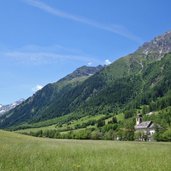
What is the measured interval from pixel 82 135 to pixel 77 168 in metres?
180

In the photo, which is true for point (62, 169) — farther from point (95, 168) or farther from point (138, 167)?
point (138, 167)

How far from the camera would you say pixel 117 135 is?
18000 cm

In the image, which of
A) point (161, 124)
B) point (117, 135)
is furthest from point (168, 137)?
point (161, 124)

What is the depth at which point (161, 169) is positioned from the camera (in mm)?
17438

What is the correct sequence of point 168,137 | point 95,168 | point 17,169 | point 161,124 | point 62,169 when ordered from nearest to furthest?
point 17,169 < point 62,169 < point 95,168 < point 168,137 < point 161,124

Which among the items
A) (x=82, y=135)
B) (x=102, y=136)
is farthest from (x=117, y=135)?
(x=82, y=135)

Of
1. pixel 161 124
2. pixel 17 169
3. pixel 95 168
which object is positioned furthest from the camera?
pixel 161 124

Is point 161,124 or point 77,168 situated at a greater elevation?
point 161,124

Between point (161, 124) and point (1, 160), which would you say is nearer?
point (1, 160)

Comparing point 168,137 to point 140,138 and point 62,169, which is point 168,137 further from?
point 62,169

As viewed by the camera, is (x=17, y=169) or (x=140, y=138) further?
(x=140, y=138)

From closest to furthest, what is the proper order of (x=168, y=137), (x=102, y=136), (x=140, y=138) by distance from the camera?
(x=168, y=137), (x=140, y=138), (x=102, y=136)

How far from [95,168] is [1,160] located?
4.81 metres

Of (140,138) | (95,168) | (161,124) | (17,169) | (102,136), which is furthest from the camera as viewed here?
(161,124)
